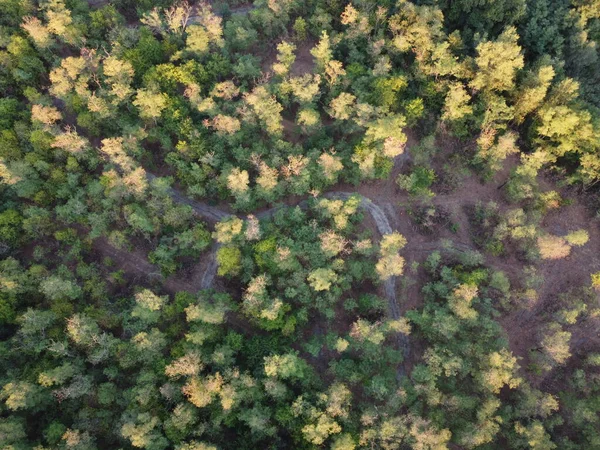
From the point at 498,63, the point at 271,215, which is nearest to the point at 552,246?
the point at 498,63

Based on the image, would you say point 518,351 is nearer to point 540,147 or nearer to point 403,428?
point 403,428

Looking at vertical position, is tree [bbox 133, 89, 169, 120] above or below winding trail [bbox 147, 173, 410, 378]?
above

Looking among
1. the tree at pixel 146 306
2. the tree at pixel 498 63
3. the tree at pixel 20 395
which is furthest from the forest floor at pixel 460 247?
the tree at pixel 20 395

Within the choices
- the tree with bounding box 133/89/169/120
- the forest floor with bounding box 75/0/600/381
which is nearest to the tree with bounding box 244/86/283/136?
the forest floor with bounding box 75/0/600/381

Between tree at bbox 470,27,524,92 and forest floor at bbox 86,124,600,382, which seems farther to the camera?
forest floor at bbox 86,124,600,382

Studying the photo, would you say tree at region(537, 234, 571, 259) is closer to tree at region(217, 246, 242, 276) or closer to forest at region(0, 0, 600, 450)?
forest at region(0, 0, 600, 450)

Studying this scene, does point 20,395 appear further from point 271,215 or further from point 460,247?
point 460,247

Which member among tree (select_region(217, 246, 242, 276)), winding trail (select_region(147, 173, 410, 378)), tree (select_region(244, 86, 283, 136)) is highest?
tree (select_region(244, 86, 283, 136))

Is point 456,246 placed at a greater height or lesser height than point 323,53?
lesser
